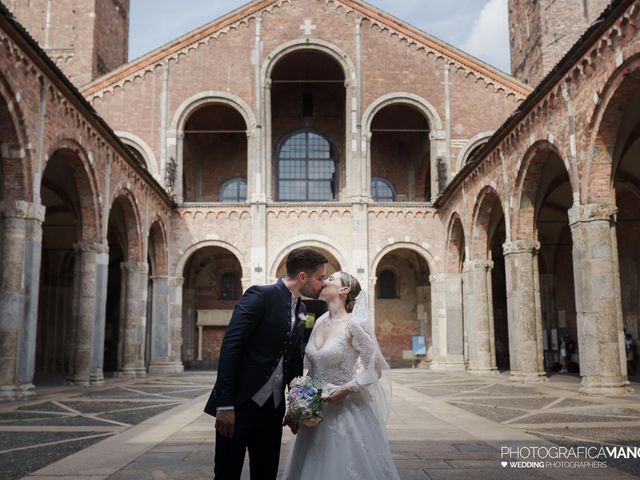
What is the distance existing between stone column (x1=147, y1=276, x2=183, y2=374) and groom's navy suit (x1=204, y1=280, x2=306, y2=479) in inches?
813

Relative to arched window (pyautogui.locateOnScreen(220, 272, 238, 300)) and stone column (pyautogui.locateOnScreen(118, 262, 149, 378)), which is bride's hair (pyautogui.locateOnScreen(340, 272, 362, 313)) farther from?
arched window (pyautogui.locateOnScreen(220, 272, 238, 300))

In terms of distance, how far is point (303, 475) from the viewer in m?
4.05

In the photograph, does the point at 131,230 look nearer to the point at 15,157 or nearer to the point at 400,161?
the point at 15,157

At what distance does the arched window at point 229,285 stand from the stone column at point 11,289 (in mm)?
17357

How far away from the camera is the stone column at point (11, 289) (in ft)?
39.1

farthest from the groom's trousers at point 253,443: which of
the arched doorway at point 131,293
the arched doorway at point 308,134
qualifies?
the arched doorway at point 308,134

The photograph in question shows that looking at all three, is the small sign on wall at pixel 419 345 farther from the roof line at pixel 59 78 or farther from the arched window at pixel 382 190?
the roof line at pixel 59 78

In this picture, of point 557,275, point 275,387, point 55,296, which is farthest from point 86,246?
point 557,275

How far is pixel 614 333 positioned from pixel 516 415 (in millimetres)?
3883

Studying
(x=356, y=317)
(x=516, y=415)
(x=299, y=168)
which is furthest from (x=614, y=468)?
(x=299, y=168)

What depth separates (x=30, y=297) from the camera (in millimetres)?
12672

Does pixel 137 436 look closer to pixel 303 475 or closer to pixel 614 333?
pixel 303 475

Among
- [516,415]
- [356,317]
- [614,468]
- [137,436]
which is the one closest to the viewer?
[356,317]

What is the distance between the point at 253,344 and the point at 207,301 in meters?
26.1
